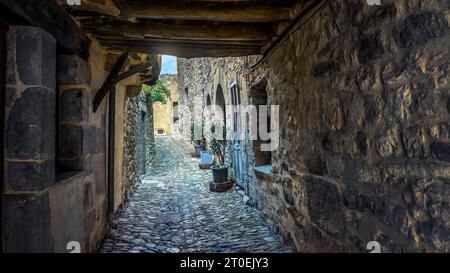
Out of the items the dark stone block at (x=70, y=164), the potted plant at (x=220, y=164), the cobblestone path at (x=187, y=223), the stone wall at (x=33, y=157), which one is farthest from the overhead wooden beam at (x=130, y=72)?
the potted plant at (x=220, y=164)

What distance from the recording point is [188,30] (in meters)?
2.88

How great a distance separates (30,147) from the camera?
184cm

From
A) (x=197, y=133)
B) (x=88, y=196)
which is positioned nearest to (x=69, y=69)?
(x=88, y=196)

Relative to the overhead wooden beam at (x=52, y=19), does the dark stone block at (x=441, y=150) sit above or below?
below

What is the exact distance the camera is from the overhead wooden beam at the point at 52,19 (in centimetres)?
165

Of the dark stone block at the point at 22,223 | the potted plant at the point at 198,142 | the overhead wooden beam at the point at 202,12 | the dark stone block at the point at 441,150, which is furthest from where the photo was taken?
the potted plant at the point at 198,142

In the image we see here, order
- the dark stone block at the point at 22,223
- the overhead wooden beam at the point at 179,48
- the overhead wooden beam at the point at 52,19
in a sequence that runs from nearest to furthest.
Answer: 1. the overhead wooden beam at the point at 52,19
2. the dark stone block at the point at 22,223
3. the overhead wooden beam at the point at 179,48

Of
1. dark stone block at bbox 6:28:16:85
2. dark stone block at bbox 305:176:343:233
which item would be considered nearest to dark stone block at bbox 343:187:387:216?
dark stone block at bbox 305:176:343:233

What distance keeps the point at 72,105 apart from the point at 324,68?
2.00m

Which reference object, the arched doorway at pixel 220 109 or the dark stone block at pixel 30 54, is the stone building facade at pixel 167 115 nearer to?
the arched doorway at pixel 220 109

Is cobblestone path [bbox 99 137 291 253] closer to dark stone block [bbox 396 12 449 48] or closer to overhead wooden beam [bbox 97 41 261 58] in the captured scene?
overhead wooden beam [bbox 97 41 261 58]

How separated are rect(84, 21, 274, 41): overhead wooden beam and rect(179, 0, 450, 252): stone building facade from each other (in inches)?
11.3

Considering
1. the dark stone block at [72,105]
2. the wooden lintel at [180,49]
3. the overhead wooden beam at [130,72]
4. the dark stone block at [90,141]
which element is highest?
the wooden lintel at [180,49]
